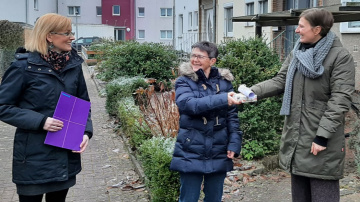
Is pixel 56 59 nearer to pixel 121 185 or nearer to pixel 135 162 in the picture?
pixel 121 185

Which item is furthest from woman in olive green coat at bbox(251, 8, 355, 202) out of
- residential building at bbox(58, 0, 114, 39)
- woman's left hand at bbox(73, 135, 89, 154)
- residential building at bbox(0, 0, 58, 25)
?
residential building at bbox(58, 0, 114, 39)

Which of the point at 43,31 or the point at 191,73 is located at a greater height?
the point at 43,31

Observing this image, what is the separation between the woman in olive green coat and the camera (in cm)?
318

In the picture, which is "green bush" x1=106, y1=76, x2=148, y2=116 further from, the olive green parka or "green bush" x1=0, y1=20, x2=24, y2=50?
"green bush" x1=0, y1=20, x2=24, y2=50

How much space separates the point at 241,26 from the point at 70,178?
626 inches

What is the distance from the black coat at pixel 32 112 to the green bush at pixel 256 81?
3.29 m

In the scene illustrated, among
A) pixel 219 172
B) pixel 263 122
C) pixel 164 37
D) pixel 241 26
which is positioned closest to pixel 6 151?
pixel 263 122

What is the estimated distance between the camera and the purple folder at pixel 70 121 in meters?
3.17

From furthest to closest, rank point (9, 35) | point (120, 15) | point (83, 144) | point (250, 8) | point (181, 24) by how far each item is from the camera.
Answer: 1. point (120, 15)
2. point (181, 24)
3. point (9, 35)
4. point (250, 8)
5. point (83, 144)

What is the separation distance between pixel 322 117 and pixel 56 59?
204 centimetres

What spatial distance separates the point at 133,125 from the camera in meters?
6.95

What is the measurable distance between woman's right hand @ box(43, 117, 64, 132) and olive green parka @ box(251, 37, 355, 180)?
5.91 feet

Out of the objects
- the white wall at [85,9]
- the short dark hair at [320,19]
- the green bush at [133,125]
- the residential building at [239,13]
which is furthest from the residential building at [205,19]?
the white wall at [85,9]

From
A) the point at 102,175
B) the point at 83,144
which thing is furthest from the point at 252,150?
the point at 83,144
